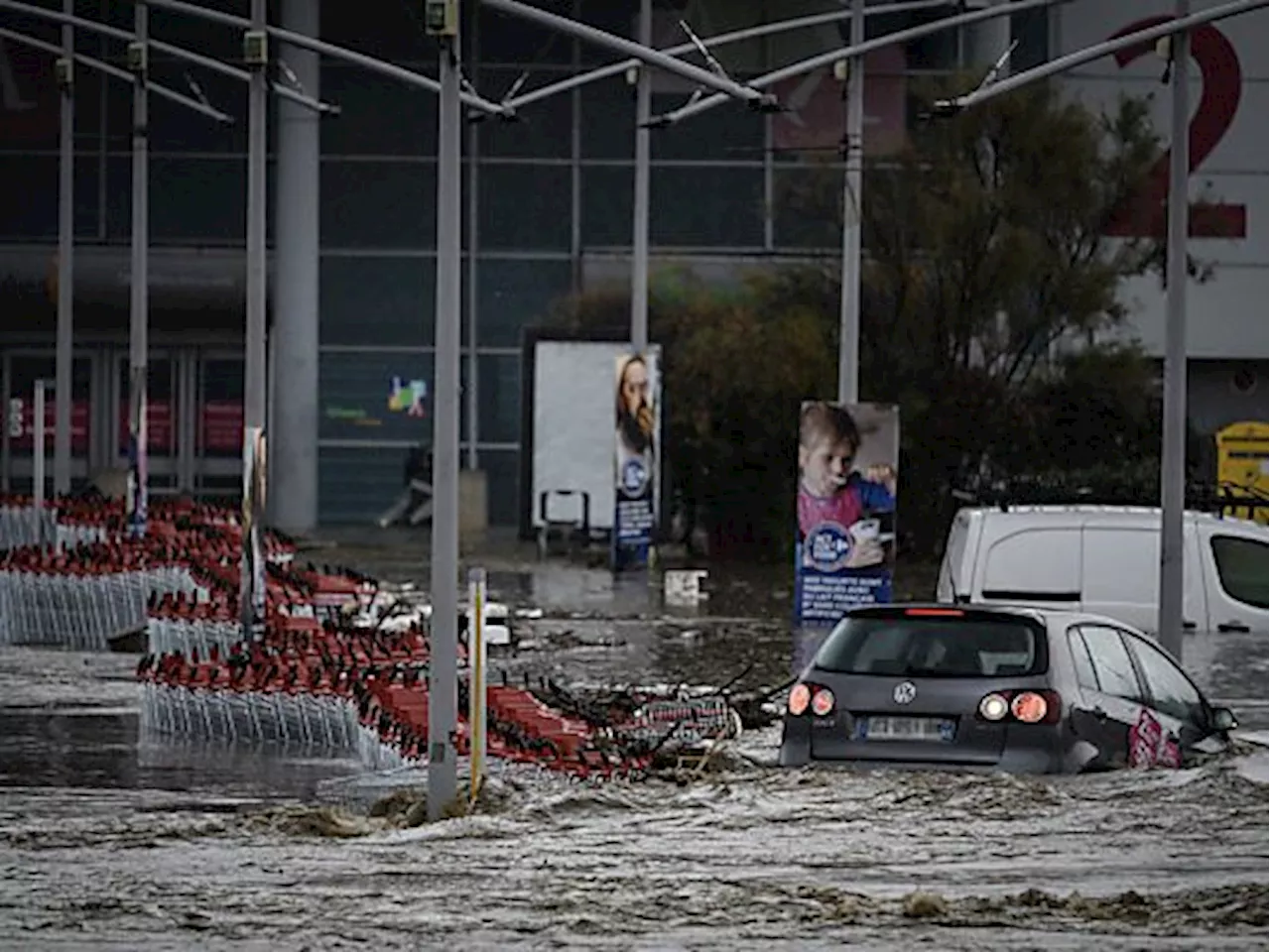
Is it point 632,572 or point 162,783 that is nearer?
point 162,783

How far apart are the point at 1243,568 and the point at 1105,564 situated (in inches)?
68.1

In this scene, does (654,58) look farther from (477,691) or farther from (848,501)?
(477,691)

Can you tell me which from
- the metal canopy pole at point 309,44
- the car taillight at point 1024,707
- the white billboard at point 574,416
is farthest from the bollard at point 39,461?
the car taillight at point 1024,707

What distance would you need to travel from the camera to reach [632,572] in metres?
45.6

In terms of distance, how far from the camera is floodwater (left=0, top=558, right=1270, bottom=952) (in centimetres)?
1348

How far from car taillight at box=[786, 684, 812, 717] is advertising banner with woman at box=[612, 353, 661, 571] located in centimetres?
2569

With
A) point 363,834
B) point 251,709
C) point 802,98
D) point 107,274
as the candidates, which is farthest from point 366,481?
point 363,834

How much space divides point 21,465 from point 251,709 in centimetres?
3982

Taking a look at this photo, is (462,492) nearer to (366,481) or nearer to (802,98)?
(366,481)

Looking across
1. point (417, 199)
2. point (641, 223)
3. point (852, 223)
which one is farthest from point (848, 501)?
point (417, 199)

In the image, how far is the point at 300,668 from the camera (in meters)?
23.9

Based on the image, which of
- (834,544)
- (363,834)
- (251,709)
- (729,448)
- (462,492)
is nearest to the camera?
(363,834)

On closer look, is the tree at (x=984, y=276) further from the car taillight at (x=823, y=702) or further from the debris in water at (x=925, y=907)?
the debris in water at (x=925, y=907)

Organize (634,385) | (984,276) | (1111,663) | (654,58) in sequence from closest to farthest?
1. (1111,663)
2. (654,58)
3. (634,385)
4. (984,276)
